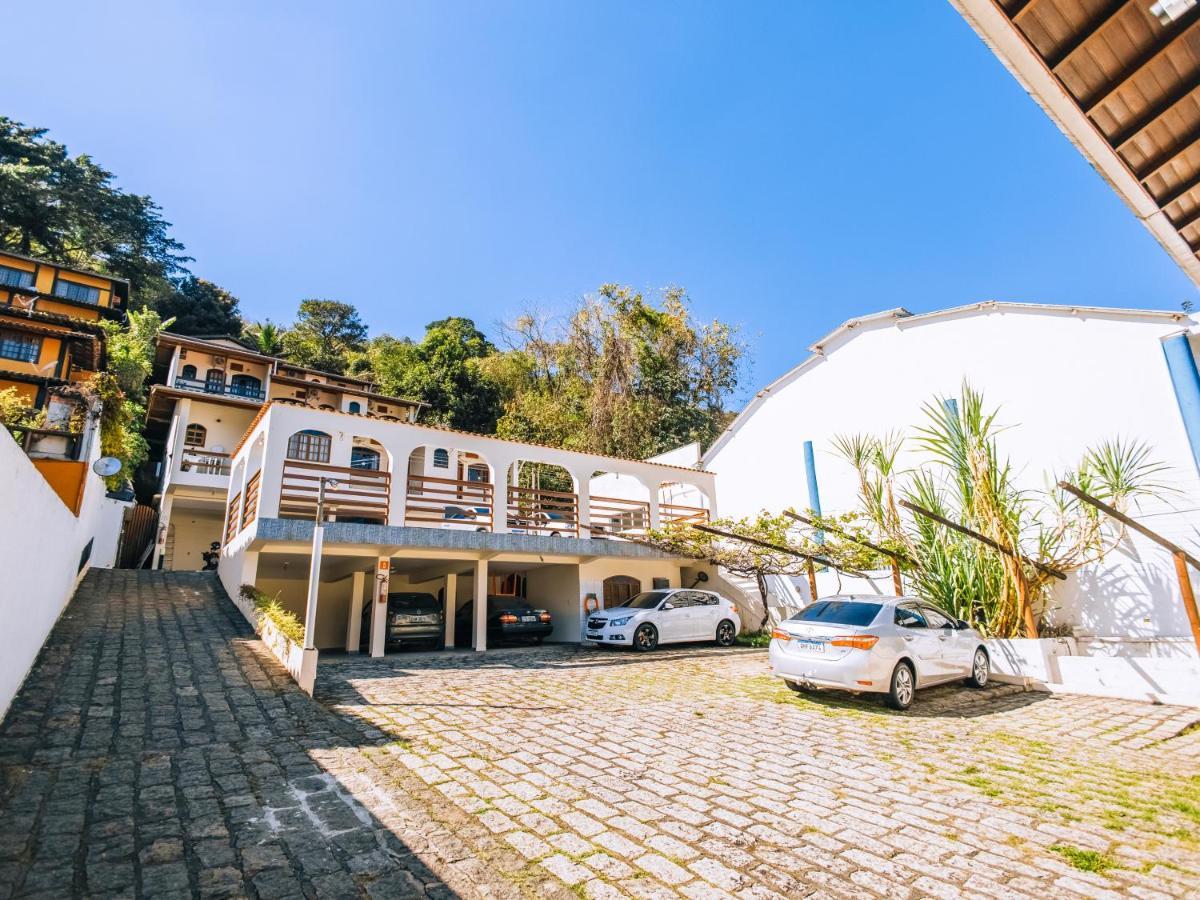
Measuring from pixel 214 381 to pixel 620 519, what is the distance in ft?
63.8

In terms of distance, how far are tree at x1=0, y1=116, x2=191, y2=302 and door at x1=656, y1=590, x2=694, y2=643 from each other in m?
39.7

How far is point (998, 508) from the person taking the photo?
9.69 meters

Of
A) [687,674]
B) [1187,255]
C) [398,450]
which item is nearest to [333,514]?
[398,450]

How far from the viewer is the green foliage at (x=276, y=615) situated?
26.7ft

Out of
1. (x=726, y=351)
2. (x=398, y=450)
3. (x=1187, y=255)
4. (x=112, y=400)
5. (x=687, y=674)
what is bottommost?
(x=687, y=674)

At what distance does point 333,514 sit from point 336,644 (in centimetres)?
401

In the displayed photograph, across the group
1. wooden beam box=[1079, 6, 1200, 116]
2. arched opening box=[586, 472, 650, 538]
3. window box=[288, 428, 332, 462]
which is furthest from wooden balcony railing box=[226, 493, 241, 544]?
wooden beam box=[1079, 6, 1200, 116]

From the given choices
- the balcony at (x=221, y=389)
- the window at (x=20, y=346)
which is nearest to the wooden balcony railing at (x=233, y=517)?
the window at (x=20, y=346)

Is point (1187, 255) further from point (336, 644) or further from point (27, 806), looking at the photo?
point (336, 644)

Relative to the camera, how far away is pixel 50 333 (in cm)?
1956

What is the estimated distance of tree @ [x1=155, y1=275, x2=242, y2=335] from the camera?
3828cm

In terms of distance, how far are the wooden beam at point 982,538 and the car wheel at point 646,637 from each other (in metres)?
5.74

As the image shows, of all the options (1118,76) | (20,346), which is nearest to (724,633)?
(1118,76)

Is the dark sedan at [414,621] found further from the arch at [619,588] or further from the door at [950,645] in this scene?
the door at [950,645]
